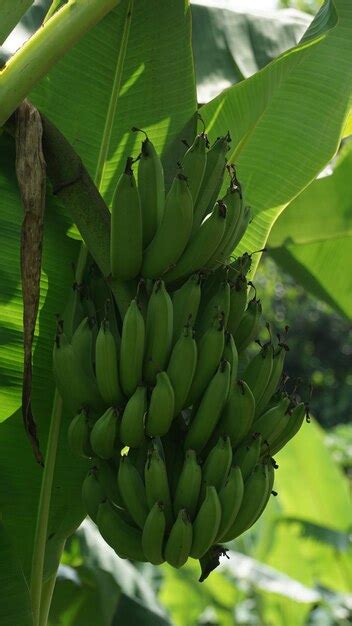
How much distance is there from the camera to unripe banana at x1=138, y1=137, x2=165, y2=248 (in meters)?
1.01

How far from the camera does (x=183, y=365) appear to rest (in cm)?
97

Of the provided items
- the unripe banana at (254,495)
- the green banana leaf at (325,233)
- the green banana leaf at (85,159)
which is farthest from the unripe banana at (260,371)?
the green banana leaf at (325,233)

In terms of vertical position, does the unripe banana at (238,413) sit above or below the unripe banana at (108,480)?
above

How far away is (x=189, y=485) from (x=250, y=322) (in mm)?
237

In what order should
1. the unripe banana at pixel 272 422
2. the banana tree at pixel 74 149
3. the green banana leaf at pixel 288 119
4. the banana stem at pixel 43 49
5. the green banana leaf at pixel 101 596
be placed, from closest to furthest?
1. the banana stem at pixel 43 49
2. the unripe banana at pixel 272 422
3. the banana tree at pixel 74 149
4. the green banana leaf at pixel 288 119
5. the green banana leaf at pixel 101 596

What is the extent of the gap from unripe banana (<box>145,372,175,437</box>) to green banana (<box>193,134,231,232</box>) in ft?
0.70

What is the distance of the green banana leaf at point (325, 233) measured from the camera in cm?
185

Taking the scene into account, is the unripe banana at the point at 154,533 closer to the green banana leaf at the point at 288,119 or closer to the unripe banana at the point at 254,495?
the unripe banana at the point at 254,495

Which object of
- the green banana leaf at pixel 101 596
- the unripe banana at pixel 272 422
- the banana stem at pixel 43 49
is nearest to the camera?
the banana stem at pixel 43 49

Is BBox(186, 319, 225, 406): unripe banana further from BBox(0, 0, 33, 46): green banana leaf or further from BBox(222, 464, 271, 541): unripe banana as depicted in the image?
BBox(0, 0, 33, 46): green banana leaf

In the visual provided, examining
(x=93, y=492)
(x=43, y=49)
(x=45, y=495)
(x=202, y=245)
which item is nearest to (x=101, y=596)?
(x=45, y=495)

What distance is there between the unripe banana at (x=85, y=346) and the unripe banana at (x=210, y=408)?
14 centimetres

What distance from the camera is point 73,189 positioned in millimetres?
1046

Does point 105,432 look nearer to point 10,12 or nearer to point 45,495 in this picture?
point 45,495
